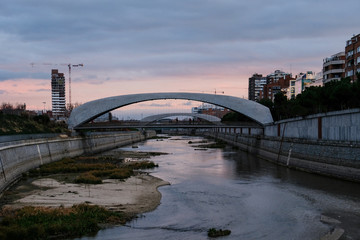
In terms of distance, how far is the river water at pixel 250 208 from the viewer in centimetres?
1786

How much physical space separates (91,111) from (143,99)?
937 cm

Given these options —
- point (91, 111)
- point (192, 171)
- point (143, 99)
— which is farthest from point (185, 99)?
point (192, 171)

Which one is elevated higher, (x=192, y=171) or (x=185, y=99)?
(x=185, y=99)

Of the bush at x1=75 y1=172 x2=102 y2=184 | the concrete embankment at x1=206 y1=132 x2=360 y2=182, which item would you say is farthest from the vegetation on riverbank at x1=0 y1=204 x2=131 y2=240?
the concrete embankment at x1=206 y1=132 x2=360 y2=182

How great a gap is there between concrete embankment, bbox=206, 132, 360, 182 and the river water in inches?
44.3

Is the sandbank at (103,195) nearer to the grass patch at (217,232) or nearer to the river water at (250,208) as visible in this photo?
the river water at (250,208)

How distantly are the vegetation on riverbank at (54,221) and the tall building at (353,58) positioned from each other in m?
56.5

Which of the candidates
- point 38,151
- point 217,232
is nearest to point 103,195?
point 217,232

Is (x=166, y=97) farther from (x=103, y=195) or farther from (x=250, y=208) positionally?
(x=250, y=208)

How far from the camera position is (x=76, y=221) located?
18109 mm

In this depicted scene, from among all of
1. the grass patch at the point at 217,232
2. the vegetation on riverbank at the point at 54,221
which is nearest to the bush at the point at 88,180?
the vegetation on riverbank at the point at 54,221

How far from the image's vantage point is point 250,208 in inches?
893

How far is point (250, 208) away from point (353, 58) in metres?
54.7

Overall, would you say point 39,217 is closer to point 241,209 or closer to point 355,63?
point 241,209
